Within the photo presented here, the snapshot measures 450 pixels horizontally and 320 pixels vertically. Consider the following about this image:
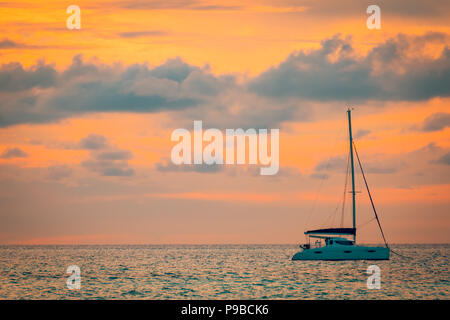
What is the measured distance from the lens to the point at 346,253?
9019 centimetres

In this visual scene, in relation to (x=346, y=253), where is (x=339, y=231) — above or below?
above

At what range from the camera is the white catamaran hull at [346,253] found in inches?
3524

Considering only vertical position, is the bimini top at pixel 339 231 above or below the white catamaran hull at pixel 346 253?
above

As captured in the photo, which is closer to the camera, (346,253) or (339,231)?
(346,253)

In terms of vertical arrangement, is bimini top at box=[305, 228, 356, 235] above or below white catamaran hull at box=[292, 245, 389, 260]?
above

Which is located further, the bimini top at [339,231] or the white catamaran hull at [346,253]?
the bimini top at [339,231]

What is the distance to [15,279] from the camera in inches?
2788

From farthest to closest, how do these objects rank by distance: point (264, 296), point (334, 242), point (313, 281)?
point (334, 242) < point (313, 281) < point (264, 296)

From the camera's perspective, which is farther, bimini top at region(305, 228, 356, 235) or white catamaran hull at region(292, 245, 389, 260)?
bimini top at region(305, 228, 356, 235)

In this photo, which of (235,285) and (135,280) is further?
(135,280)

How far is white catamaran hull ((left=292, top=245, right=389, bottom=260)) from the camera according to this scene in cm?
8950
